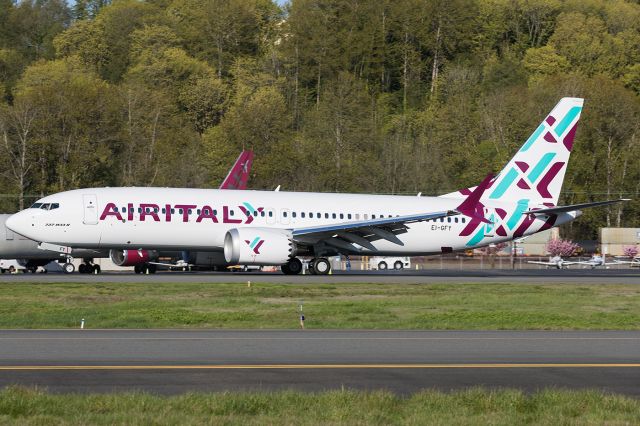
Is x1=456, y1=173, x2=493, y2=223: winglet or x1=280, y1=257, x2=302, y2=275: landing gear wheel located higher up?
x1=456, y1=173, x2=493, y2=223: winglet

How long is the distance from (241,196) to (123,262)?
7192mm

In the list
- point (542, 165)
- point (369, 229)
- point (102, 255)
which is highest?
point (542, 165)

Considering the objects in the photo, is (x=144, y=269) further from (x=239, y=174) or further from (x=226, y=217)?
(x=239, y=174)

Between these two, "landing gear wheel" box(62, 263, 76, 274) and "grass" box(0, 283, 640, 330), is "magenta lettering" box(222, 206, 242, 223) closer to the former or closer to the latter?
"grass" box(0, 283, 640, 330)

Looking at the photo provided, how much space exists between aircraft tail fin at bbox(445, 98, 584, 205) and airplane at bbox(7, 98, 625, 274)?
0.15 ft

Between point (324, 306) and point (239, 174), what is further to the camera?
point (239, 174)

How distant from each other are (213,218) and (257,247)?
8.02 feet

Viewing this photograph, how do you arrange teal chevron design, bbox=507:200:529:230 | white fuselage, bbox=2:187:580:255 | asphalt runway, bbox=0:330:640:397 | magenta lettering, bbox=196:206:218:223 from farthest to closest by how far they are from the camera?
teal chevron design, bbox=507:200:529:230 < magenta lettering, bbox=196:206:218:223 < white fuselage, bbox=2:187:580:255 < asphalt runway, bbox=0:330:640:397

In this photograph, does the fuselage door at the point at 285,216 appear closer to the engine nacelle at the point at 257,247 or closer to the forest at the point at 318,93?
the engine nacelle at the point at 257,247

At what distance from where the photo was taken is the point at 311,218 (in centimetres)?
5069

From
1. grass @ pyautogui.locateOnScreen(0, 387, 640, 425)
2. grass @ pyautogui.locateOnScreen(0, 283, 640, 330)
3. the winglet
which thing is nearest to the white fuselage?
the winglet

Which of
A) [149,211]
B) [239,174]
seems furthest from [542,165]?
[149,211]

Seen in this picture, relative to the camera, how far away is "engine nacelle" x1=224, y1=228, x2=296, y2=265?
46.9 m

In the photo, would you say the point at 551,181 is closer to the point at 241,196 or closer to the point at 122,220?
the point at 241,196
